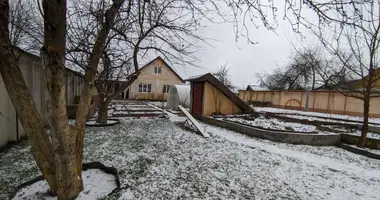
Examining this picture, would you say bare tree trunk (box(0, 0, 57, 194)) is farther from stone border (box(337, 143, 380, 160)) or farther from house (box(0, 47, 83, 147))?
stone border (box(337, 143, 380, 160))

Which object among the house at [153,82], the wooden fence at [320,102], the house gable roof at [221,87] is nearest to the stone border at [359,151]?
the house gable roof at [221,87]

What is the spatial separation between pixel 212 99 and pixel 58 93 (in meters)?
8.75

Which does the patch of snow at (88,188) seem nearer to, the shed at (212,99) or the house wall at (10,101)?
the house wall at (10,101)

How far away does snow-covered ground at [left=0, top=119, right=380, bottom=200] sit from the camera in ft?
9.17

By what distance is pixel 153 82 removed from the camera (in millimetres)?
27766

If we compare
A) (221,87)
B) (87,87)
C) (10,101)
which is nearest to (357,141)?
(221,87)

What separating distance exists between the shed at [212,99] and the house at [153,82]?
16196 mm

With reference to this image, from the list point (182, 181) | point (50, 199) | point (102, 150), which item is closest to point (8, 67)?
point (50, 199)

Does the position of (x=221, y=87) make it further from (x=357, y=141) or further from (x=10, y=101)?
(x=10, y=101)

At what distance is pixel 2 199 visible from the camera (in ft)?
7.84

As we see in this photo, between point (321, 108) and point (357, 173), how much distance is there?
1324cm

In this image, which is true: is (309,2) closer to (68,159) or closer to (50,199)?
(68,159)

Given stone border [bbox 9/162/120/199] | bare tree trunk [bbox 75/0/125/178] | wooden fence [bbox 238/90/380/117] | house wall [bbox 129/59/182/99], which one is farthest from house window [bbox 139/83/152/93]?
bare tree trunk [bbox 75/0/125/178]

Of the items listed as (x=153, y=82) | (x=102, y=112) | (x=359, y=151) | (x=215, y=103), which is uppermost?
(x=153, y=82)
